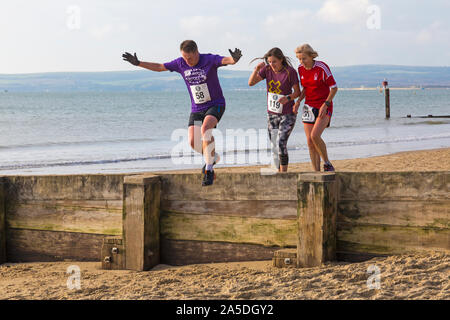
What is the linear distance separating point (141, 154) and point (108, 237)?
45.2ft

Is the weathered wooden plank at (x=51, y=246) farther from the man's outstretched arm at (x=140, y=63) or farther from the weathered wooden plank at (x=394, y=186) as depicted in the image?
the weathered wooden plank at (x=394, y=186)

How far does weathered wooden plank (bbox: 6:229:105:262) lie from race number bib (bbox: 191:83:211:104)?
78.6 inches

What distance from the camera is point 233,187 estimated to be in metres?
5.33

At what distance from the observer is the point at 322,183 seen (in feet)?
15.9

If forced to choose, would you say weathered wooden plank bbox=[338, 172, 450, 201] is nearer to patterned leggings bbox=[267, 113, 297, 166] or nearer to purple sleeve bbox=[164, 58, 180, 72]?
patterned leggings bbox=[267, 113, 297, 166]

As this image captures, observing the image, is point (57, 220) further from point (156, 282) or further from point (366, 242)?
point (366, 242)

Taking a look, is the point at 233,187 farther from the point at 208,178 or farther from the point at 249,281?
the point at 249,281

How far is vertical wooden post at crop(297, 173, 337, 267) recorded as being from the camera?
4.87 m

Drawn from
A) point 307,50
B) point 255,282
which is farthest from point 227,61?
point 255,282

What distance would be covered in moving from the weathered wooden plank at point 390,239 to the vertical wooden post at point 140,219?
1.86 metres

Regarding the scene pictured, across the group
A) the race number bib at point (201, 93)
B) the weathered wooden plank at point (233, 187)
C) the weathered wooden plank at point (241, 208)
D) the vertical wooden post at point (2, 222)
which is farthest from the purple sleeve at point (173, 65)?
the vertical wooden post at point (2, 222)

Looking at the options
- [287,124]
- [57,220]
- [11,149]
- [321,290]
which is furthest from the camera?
[11,149]

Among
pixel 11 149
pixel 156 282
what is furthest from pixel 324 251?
pixel 11 149

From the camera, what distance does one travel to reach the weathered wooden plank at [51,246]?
5824 mm
